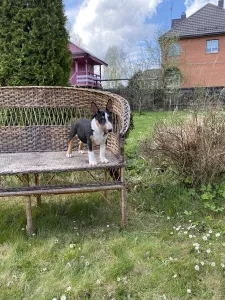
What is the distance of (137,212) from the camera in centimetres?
260

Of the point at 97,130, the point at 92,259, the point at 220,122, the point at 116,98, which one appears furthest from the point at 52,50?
the point at 92,259

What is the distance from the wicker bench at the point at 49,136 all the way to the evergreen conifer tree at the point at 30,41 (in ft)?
1.54

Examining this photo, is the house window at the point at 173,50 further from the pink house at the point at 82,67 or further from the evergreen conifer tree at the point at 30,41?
the evergreen conifer tree at the point at 30,41

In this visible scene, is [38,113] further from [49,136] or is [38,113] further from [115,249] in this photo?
[115,249]

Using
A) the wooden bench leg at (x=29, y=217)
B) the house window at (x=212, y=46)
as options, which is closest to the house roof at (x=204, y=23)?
the house window at (x=212, y=46)

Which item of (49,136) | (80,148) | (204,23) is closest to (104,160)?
(80,148)

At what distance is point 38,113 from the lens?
311 centimetres

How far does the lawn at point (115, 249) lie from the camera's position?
62.4 inches

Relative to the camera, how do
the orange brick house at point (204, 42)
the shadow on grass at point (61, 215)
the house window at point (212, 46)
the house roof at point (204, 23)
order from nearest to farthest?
the shadow on grass at point (61, 215) → the orange brick house at point (204, 42) → the house roof at point (204, 23) → the house window at point (212, 46)

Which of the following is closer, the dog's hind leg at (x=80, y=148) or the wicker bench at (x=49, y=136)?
the wicker bench at (x=49, y=136)

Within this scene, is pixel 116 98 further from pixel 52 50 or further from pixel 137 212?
pixel 52 50

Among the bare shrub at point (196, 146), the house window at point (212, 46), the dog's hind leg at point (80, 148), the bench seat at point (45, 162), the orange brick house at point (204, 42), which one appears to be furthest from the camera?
the house window at point (212, 46)

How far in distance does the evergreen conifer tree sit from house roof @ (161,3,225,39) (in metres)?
17.2

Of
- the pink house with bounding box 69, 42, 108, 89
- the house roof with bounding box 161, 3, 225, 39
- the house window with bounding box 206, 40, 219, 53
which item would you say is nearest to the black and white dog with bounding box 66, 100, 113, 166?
the pink house with bounding box 69, 42, 108, 89
